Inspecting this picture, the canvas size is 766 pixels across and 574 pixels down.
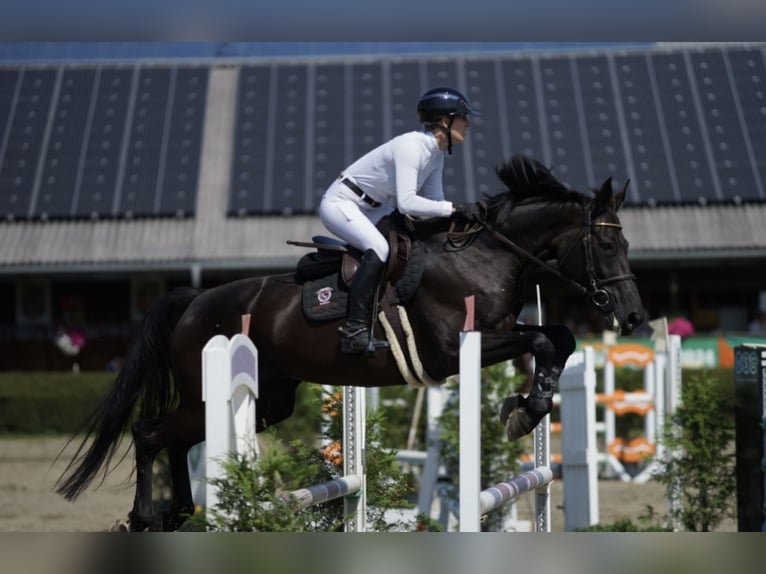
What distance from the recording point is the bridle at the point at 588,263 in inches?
179

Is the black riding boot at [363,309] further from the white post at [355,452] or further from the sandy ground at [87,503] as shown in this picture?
the sandy ground at [87,503]

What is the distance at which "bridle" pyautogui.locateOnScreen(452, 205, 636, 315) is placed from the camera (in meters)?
4.54

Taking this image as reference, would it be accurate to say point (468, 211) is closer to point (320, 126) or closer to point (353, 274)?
point (353, 274)

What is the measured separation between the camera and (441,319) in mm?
4594

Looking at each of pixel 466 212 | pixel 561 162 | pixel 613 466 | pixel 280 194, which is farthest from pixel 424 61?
pixel 466 212

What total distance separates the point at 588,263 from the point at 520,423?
73 centimetres

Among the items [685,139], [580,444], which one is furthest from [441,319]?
[685,139]

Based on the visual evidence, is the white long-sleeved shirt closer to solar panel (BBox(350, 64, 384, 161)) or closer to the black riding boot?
the black riding boot

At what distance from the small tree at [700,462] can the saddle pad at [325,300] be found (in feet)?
7.47

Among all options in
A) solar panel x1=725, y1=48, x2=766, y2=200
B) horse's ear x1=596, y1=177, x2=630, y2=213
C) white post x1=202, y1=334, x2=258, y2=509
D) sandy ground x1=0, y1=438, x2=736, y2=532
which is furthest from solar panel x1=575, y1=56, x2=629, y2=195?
white post x1=202, y1=334, x2=258, y2=509

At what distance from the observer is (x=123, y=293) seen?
16.9m

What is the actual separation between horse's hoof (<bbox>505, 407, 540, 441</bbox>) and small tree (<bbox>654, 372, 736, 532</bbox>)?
6.49 ft

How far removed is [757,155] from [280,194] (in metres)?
7.27

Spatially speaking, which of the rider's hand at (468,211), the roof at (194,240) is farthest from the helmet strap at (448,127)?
the roof at (194,240)
